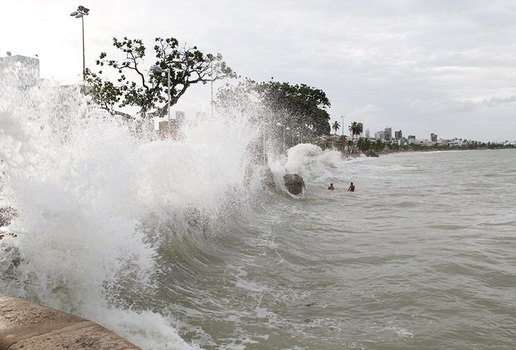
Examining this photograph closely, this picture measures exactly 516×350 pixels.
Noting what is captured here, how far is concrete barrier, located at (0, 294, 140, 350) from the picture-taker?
2.92 meters

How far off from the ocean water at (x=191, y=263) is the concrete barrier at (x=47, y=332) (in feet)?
4.47

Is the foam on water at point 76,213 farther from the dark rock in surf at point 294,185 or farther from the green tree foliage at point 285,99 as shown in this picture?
the green tree foliage at point 285,99

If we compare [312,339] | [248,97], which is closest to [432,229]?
[312,339]

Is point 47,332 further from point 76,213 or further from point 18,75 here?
point 18,75

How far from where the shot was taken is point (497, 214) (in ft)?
51.9

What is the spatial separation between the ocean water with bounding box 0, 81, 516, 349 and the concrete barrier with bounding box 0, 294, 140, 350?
1362 mm

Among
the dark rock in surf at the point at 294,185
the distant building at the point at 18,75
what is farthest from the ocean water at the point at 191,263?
the dark rock in surf at the point at 294,185

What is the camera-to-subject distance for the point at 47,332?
122 inches

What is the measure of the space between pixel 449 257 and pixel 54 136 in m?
7.38

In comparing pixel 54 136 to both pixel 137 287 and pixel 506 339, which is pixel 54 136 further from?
pixel 506 339

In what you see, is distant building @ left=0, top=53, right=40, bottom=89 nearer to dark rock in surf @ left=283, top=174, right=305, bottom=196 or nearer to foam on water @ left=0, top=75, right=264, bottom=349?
foam on water @ left=0, top=75, right=264, bottom=349

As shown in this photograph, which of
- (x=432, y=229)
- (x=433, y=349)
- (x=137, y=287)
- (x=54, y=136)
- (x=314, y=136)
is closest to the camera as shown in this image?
(x=433, y=349)

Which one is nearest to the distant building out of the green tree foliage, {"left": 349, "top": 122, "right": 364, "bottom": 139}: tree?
the green tree foliage

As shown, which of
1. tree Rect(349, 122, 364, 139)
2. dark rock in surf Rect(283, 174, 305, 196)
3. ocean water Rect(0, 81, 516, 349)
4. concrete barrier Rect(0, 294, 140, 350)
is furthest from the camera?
tree Rect(349, 122, 364, 139)
